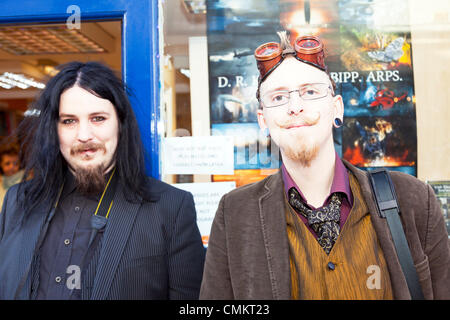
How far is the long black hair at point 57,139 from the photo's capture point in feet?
6.37

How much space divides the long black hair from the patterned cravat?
2.48ft

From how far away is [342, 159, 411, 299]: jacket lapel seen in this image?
57.2 inches

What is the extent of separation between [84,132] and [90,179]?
22cm

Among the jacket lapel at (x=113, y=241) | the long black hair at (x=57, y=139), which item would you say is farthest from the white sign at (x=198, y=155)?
Answer: the jacket lapel at (x=113, y=241)

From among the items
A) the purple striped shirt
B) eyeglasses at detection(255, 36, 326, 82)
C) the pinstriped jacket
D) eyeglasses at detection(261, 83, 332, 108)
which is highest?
eyeglasses at detection(255, 36, 326, 82)

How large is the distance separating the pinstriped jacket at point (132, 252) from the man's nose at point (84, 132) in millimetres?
279

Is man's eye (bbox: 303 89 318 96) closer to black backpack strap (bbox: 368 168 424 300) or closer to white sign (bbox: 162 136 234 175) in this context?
black backpack strap (bbox: 368 168 424 300)

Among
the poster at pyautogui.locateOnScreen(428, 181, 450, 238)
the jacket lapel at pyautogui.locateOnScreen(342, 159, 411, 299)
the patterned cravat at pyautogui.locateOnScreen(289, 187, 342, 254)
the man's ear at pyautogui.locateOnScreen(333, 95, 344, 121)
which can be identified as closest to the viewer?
the jacket lapel at pyautogui.locateOnScreen(342, 159, 411, 299)

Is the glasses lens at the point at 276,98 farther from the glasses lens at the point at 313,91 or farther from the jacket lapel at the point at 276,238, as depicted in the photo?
the jacket lapel at the point at 276,238

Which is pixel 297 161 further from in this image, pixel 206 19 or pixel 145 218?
pixel 206 19

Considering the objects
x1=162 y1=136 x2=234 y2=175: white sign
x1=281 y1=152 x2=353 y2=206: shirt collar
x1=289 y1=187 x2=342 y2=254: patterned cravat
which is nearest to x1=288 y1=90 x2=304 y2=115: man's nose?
x1=281 y1=152 x2=353 y2=206: shirt collar

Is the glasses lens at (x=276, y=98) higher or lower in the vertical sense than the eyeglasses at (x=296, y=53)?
lower

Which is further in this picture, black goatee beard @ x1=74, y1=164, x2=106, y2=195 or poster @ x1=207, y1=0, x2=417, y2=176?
poster @ x1=207, y1=0, x2=417, y2=176

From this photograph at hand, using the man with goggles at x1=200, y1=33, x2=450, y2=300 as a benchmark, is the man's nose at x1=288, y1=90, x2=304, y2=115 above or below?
above
